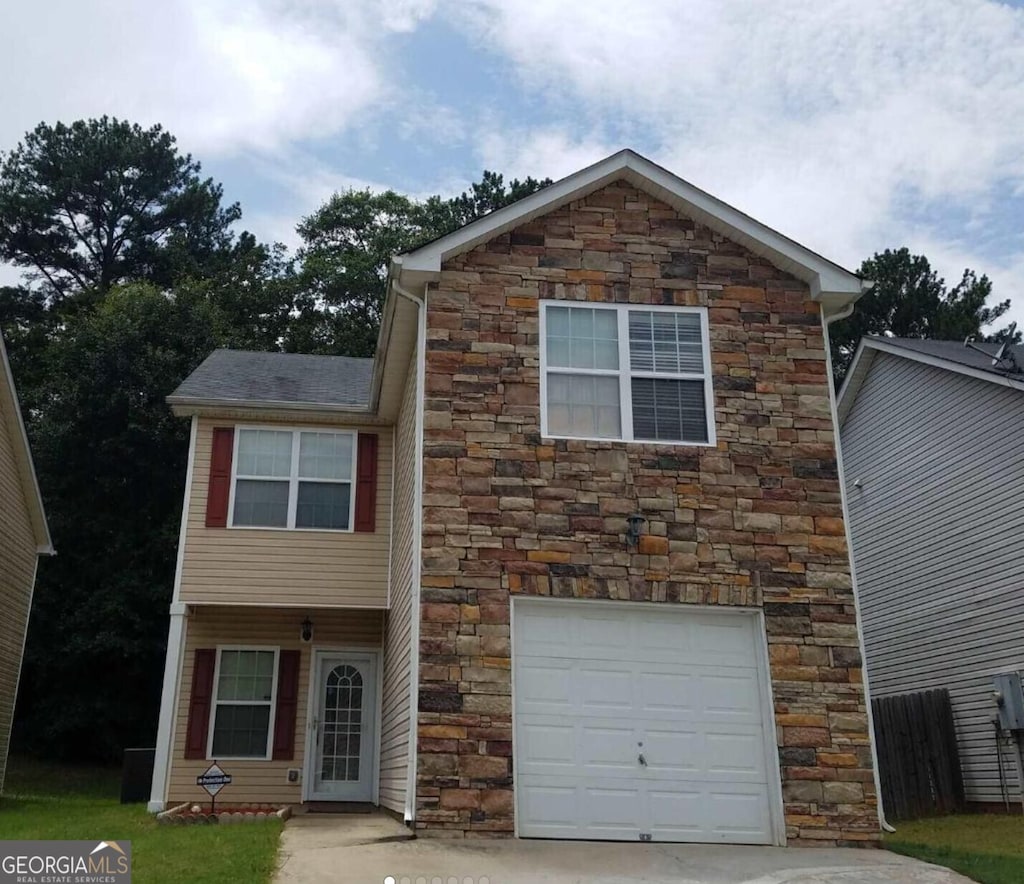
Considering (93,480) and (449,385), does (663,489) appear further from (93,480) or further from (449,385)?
(93,480)

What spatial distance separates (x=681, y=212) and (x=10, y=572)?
464 inches

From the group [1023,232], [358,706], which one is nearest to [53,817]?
[358,706]

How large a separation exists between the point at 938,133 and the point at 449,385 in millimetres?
8464

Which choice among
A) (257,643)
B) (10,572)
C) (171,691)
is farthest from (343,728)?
(10,572)

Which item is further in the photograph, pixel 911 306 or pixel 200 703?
pixel 911 306

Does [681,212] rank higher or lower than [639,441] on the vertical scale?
higher

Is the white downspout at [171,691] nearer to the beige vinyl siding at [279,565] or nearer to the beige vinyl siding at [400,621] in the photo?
the beige vinyl siding at [279,565]

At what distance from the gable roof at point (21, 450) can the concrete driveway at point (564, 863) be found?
382 inches

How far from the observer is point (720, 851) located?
813 cm

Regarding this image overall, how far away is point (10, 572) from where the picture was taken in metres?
15.4

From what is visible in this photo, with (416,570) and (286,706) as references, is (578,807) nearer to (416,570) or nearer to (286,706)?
(416,570)

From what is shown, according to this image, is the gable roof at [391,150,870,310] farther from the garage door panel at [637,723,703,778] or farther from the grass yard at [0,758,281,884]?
the grass yard at [0,758,281,884]

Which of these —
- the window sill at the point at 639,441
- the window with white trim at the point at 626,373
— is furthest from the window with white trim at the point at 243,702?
the window with white trim at the point at 626,373

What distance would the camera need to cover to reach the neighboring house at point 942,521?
13.1 metres
